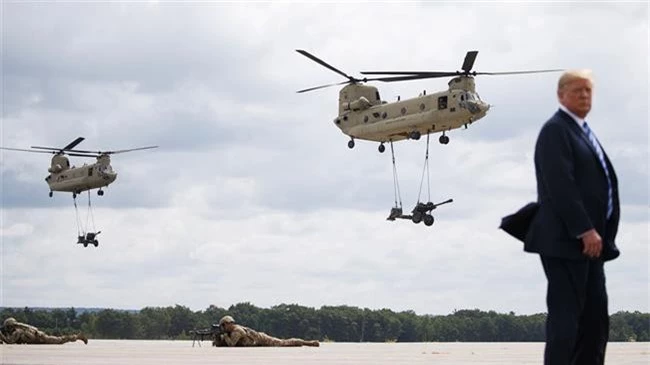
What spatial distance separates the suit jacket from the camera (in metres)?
9.71

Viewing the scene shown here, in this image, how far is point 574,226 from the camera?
961 cm

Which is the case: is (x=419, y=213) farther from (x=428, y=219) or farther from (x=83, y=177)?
(x=83, y=177)

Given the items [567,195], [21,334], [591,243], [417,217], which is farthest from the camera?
[417,217]

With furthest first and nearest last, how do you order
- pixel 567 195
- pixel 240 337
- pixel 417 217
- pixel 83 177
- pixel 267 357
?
pixel 83 177 → pixel 417 217 → pixel 240 337 → pixel 267 357 → pixel 567 195

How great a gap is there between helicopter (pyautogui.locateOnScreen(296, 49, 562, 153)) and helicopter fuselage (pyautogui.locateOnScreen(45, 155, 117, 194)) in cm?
1949

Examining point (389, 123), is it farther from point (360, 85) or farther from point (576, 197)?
point (576, 197)

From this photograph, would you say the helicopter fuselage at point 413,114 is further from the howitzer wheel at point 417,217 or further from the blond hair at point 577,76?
the blond hair at point 577,76

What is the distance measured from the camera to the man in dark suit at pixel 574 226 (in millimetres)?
9727

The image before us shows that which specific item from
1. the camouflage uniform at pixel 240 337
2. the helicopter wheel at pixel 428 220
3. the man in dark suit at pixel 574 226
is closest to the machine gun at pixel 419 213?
the helicopter wheel at pixel 428 220

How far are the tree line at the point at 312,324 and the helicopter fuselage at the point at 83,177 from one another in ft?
34.0

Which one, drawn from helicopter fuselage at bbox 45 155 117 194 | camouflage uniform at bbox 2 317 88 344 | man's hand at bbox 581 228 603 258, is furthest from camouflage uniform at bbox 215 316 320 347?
helicopter fuselage at bbox 45 155 117 194

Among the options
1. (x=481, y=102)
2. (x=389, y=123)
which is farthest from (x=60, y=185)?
(x=481, y=102)

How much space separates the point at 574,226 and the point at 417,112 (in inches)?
2151

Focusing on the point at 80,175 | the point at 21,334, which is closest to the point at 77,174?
the point at 80,175
